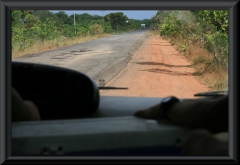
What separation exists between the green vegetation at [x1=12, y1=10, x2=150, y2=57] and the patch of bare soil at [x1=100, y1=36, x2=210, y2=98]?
11.4 inches

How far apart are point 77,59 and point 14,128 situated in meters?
0.67

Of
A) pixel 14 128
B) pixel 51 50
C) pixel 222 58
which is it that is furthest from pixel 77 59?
pixel 222 58

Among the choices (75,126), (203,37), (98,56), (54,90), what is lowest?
(75,126)

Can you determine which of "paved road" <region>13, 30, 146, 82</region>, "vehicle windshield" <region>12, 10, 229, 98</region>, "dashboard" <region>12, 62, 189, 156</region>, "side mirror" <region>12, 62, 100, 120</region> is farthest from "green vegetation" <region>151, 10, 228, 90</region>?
"side mirror" <region>12, 62, 100, 120</region>

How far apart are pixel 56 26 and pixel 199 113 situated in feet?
3.95

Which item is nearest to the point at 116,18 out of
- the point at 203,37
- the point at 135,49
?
the point at 135,49

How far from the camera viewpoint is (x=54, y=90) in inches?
132

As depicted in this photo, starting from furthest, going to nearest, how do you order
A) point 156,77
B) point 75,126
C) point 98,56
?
point 98,56
point 156,77
point 75,126

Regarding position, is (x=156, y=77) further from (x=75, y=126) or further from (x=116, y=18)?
(x=75, y=126)

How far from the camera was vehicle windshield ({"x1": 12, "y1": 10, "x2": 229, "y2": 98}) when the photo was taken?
349 centimetres

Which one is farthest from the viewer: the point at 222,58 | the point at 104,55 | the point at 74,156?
the point at 104,55

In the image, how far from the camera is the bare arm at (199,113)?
330 centimetres
